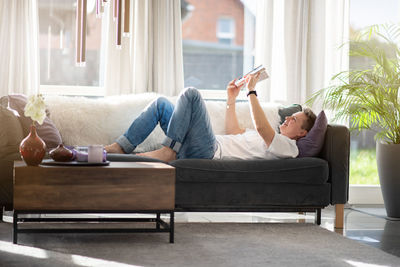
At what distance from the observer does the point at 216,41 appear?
17.2 feet

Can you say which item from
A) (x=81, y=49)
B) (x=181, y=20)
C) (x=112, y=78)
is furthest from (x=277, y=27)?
Answer: (x=81, y=49)

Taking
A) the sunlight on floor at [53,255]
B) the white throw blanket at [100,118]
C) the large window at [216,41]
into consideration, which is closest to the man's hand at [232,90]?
the white throw blanket at [100,118]

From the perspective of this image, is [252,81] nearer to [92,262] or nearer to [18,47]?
[92,262]

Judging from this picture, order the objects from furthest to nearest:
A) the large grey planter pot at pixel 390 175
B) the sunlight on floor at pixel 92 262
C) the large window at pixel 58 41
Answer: the large window at pixel 58 41 → the large grey planter pot at pixel 390 175 → the sunlight on floor at pixel 92 262

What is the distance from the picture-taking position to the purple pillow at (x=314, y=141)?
3.82 metres

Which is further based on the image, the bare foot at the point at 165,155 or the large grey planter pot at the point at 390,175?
the large grey planter pot at the point at 390,175

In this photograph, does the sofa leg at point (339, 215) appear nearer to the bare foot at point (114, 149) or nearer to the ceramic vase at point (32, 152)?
the bare foot at point (114, 149)

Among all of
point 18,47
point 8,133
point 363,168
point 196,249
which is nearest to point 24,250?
point 196,249

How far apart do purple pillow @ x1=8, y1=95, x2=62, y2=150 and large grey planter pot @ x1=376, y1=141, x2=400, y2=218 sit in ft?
7.59

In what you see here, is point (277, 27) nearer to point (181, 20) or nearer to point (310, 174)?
point (181, 20)

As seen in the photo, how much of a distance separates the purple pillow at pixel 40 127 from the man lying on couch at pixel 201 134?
0.37 m

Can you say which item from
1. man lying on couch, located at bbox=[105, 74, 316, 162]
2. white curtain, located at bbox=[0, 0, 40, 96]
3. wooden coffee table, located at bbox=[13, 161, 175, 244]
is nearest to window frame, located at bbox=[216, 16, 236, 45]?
man lying on couch, located at bbox=[105, 74, 316, 162]

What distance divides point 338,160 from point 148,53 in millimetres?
1866

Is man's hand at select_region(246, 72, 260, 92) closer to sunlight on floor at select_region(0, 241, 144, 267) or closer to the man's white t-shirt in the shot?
the man's white t-shirt
